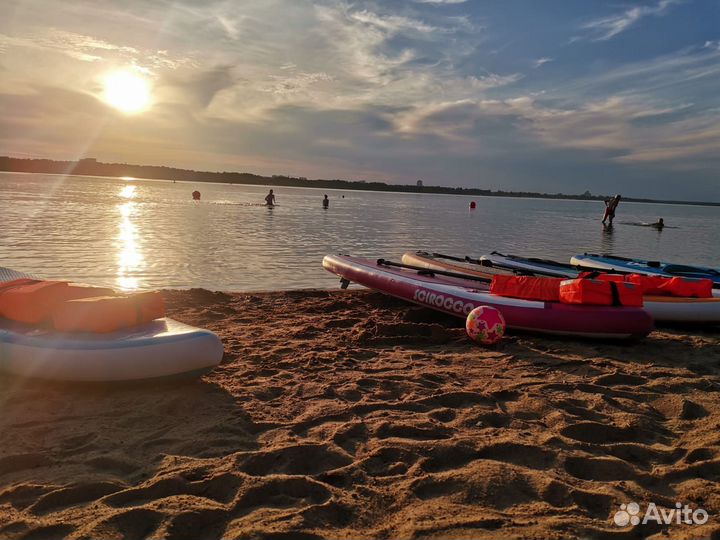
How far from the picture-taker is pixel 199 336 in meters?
4.35

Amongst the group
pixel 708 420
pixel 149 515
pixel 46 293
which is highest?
pixel 46 293

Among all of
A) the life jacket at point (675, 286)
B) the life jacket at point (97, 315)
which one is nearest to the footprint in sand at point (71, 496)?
the life jacket at point (97, 315)

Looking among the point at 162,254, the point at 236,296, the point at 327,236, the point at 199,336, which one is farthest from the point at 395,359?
the point at 327,236

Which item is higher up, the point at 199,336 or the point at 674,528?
the point at 199,336

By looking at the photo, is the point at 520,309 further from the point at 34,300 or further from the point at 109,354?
the point at 34,300

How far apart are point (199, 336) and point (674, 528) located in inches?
137

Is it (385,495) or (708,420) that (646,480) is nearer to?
(708,420)

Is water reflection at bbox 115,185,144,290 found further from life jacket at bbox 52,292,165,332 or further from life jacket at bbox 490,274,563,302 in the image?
life jacket at bbox 490,274,563,302

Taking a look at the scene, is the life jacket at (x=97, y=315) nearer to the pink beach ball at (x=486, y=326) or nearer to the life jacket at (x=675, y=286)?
the pink beach ball at (x=486, y=326)

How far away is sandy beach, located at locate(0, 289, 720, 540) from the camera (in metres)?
2.56

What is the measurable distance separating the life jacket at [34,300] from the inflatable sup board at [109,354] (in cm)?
26

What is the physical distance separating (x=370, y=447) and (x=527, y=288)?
3.90 m

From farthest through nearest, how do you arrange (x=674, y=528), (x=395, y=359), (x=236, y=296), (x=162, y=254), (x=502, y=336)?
(x=162, y=254) → (x=236, y=296) → (x=502, y=336) → (x=395, y=359) → (x=674, y=528)

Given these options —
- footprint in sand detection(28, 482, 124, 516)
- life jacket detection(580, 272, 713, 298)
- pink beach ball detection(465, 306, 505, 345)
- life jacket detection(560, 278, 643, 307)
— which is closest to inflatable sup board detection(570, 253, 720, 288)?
life jacket detection(580, 272, 713, 298)
